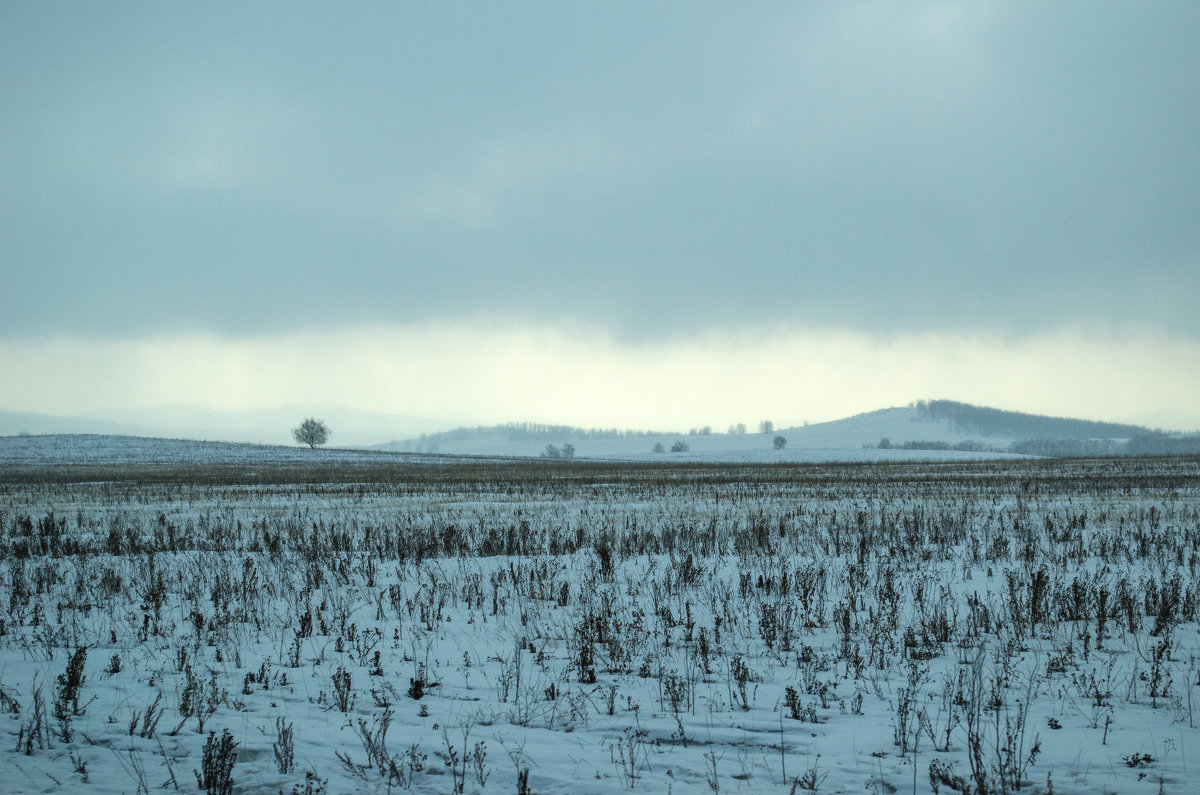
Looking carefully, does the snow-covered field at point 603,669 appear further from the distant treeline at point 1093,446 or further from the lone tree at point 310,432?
the distant treeline at point 1093,446

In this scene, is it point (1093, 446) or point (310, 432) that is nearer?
point (310, 432)

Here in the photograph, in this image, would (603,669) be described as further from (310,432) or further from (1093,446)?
(1093,446)

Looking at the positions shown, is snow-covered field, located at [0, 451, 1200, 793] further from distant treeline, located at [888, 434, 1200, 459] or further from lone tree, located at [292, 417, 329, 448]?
distant treeline, located at [888, 434, 1200, 459]

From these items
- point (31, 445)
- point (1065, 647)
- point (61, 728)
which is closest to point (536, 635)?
point (61, 728)

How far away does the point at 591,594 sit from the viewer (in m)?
9.11

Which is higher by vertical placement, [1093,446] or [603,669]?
[603,669]

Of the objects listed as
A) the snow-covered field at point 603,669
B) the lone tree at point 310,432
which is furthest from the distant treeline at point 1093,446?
the snow-covered field at point 603,669

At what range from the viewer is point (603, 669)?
20.7 ft

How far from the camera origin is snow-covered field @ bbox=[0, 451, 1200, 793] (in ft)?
14.1

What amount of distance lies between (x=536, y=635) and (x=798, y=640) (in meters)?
2.69

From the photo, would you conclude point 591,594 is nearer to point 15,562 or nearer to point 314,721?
point 314,721

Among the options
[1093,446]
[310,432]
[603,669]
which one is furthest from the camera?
[1093,446]

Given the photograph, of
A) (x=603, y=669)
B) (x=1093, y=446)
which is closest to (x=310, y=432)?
(x=603, y=669)

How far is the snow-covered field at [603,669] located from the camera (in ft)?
14.1
